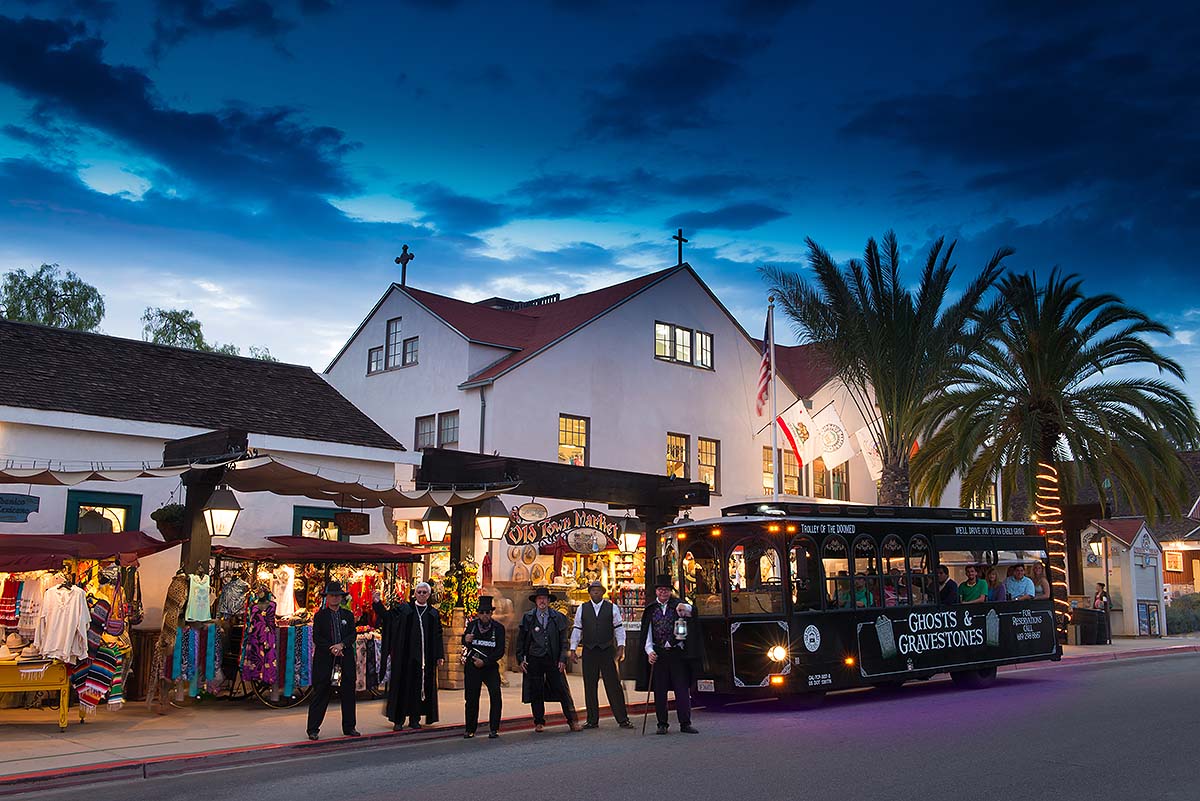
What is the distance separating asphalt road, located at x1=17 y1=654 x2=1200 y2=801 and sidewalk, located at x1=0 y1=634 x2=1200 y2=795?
0.54m

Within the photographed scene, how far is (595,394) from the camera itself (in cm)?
2981

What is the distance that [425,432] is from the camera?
29.7m

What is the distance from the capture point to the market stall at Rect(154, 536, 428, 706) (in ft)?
49.5

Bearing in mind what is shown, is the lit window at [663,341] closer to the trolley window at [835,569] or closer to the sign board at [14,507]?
the trolley window at [835,569]

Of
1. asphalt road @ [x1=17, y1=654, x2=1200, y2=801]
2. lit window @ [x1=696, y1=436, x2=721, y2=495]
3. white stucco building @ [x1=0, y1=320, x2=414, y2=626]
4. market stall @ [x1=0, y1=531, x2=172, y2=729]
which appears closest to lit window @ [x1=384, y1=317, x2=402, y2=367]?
white stucco building @ [x1=0, y1=320, x2=414, y2=626]

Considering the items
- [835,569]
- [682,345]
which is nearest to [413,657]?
[835,569]

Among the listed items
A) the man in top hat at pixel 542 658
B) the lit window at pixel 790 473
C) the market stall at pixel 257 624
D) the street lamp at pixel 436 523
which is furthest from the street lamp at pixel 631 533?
the lit window at pixel 790 473

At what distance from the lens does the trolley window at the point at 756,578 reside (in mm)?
15586

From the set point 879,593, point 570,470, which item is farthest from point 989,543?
point 570,470

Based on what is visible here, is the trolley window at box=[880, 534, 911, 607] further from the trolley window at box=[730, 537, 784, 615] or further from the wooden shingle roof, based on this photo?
the wooden shingle roof

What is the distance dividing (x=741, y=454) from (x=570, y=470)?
596 inches

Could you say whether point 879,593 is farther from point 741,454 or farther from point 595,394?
point 741,454

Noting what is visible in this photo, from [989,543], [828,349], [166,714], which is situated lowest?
[166,714]

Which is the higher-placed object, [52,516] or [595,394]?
[595,394]
